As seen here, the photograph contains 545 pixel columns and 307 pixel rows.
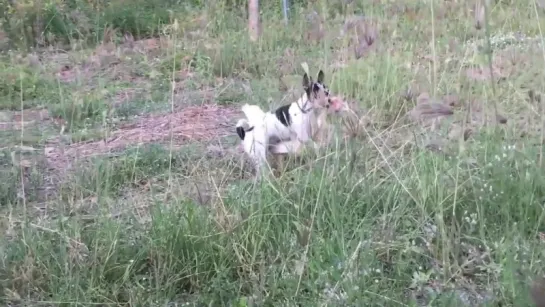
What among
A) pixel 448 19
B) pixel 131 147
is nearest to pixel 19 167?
pixel 131 147

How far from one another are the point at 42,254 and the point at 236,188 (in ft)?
2.50

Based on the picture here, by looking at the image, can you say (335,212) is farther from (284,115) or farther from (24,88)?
(24,88)

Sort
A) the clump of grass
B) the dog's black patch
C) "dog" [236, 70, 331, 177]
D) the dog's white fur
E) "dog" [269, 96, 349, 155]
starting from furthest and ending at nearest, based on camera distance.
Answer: the clump of grass < the dog's black patch < the dog's white fur < "dog" [236, 70, 331, 177] < "dog" [269, 96, 349, 155]

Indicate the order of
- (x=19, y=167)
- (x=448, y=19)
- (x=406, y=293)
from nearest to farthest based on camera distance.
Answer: (x=406, y=293)
(x=19, y=167)
(x=448, y=19)

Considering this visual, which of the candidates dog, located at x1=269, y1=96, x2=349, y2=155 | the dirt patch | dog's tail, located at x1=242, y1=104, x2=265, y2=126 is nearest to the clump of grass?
the dirt patch

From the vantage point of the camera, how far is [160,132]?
397 cm

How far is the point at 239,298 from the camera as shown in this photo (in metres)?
1.93

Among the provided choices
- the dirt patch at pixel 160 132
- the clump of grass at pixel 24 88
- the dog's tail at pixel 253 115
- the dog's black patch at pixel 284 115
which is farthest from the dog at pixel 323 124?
the clump of grass at pixel 24 88

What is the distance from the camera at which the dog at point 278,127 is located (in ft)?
8.39

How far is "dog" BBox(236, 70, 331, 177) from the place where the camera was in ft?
8.39

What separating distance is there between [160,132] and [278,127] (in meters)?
1.11

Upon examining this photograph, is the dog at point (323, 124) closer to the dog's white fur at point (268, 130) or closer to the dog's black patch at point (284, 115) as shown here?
the dog's white fur at point (268, 130)

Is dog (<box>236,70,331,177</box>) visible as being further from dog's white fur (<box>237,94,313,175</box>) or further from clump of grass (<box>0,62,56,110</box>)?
clump of grass (<box>0,62,56,110</box>)

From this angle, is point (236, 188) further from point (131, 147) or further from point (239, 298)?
point (131, 147)
